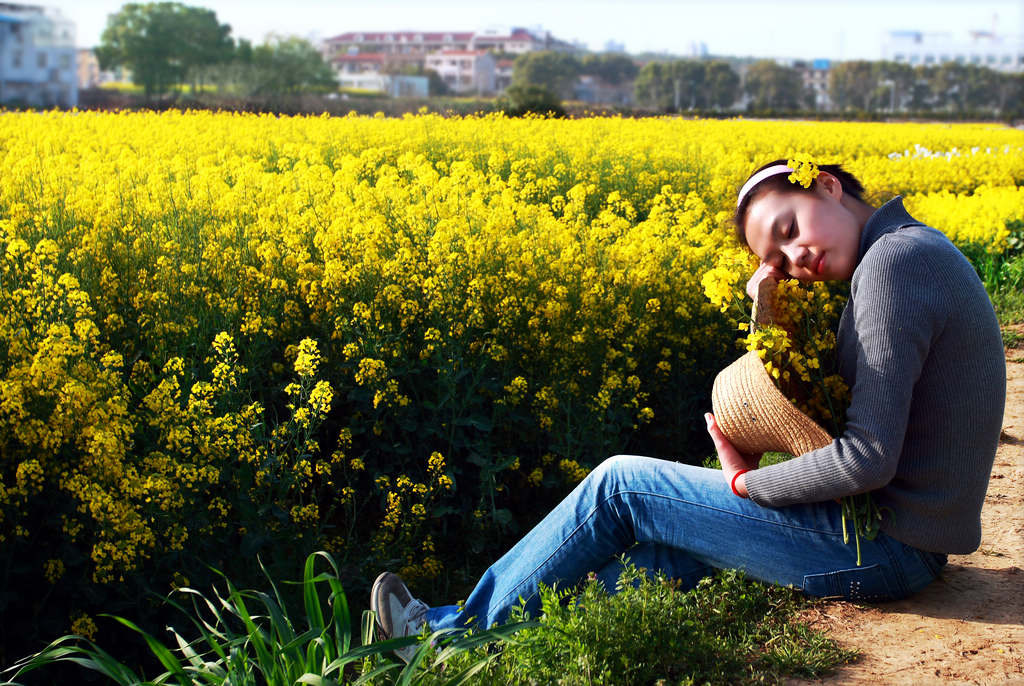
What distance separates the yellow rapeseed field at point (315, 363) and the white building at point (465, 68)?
13994cm

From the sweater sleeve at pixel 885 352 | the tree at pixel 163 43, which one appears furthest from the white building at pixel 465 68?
the sweater sleeve at pixel 885 352

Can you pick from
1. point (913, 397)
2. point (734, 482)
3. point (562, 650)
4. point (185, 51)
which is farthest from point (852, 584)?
point (185, 51)

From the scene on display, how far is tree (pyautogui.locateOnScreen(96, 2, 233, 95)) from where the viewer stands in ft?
Result: 283

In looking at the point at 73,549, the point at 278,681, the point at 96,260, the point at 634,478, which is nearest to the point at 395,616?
the point at 278,681

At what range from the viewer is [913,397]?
2.33m

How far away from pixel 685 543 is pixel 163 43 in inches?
3782

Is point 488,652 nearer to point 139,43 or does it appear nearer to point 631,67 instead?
point 139,43

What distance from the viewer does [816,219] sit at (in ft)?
7.93

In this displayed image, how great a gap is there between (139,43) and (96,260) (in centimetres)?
9357

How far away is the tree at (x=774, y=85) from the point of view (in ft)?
400

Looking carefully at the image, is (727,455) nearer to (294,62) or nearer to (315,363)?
(315,363)

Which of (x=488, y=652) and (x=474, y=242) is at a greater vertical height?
(x=474, y=242)

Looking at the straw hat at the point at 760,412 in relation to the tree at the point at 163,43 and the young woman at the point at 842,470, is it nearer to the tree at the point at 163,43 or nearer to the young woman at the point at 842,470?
the young woman at the point at 842,470

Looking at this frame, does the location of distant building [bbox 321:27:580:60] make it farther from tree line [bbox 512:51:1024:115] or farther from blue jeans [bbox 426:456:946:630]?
blue jeans [bbox 426:456:946:630]
